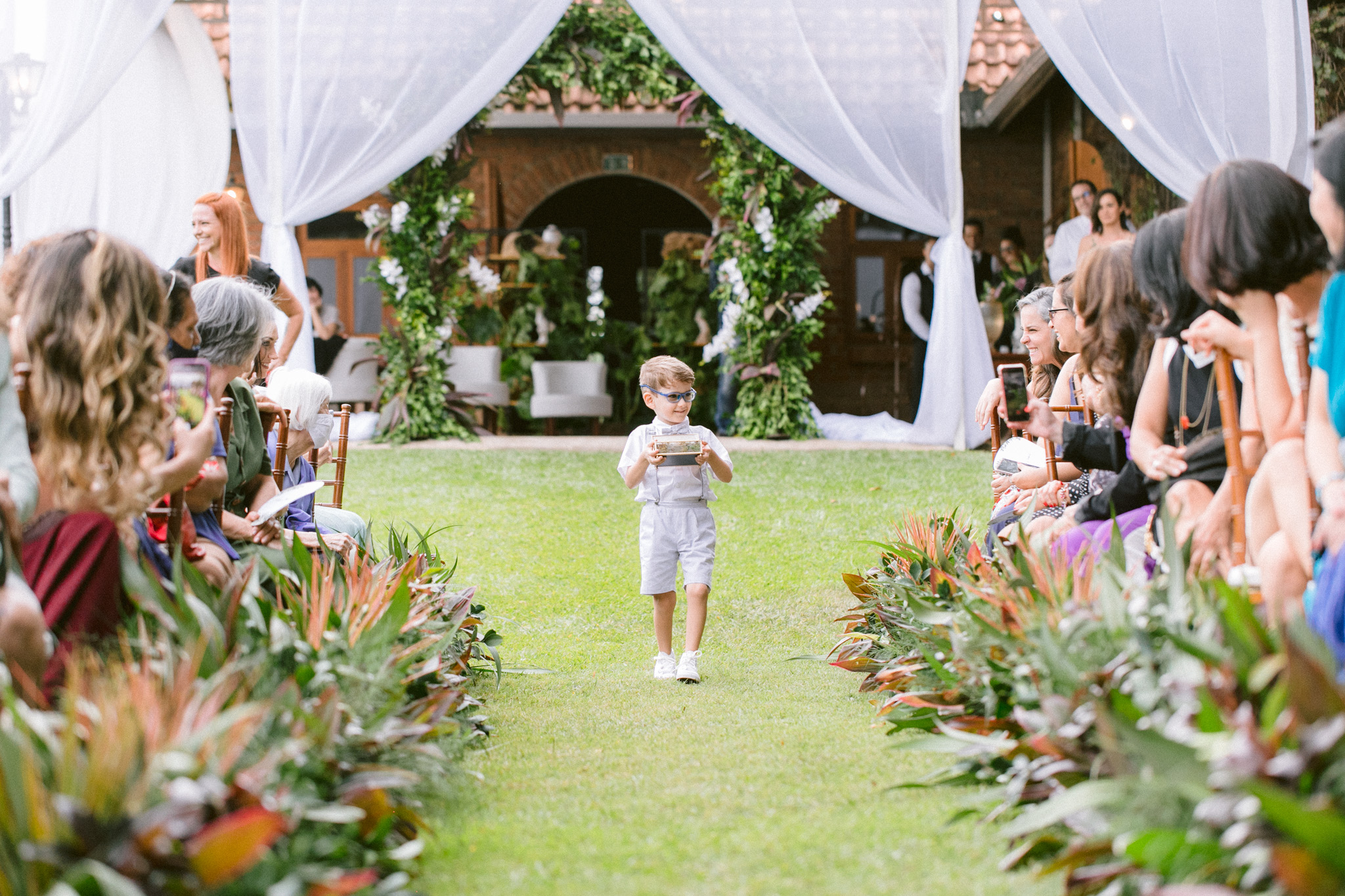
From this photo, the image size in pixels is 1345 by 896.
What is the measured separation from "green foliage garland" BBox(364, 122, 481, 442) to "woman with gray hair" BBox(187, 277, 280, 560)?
19.1 feet

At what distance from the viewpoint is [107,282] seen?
7.88 feet

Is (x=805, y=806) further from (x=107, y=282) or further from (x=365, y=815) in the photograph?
(x=107, y=282)

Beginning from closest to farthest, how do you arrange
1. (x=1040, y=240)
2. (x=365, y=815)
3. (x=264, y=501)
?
(x=365, y=815)
(x=264, y=501)
(x=1040, y=240)

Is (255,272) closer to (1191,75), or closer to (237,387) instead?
(237,387)

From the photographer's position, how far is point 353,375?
35.6ft

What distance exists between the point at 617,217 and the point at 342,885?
14.3 meters

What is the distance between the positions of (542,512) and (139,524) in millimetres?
4235

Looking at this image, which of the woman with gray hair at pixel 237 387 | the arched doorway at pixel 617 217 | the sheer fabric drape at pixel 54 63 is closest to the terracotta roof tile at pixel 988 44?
the arched doorway at pixel 617 217

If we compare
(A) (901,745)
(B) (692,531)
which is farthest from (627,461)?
(A) (901,745)

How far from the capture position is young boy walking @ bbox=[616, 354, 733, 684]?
417 centimetres

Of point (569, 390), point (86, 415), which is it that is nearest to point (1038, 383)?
point (86, 415)

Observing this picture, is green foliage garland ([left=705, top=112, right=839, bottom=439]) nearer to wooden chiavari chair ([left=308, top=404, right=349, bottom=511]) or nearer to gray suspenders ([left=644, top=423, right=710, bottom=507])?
gray suspenders ([left=644, top=423, right=710, bottom=507])

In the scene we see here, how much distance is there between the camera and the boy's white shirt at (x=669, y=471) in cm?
424

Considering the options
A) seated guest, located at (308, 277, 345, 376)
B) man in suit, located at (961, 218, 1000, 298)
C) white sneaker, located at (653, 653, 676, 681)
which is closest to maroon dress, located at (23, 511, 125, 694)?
white sneaker, located at (653, 653, 676, 681)
